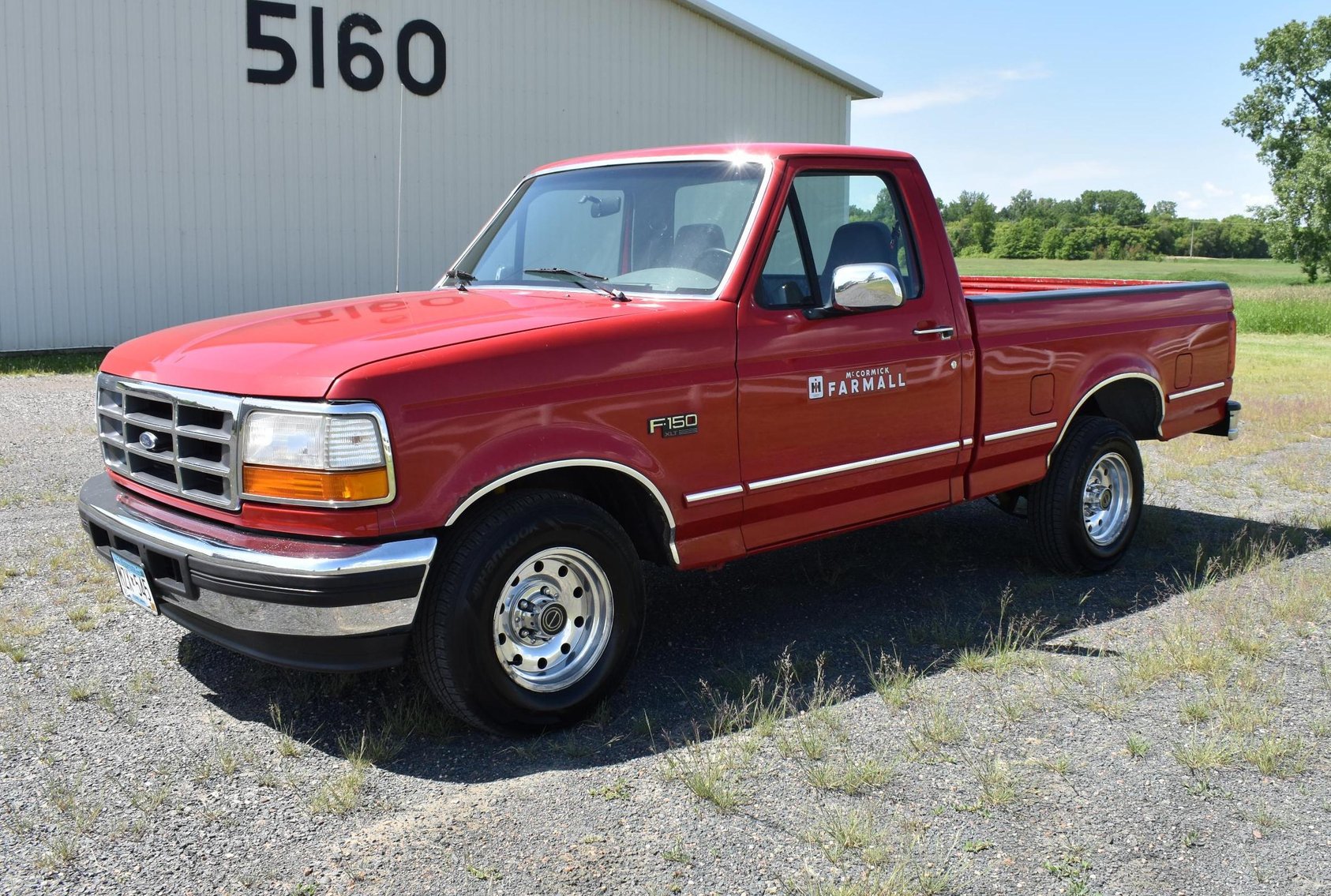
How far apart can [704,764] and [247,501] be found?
→ 1.68 metres

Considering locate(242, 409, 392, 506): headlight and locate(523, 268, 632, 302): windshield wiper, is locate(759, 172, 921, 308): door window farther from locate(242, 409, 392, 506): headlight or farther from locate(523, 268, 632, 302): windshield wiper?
locate(242, 409, 392, 506): headlight

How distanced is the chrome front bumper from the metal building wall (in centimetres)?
1290

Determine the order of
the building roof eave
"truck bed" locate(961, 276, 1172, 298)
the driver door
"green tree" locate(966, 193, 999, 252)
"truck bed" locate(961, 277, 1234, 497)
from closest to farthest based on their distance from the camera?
the driver door
"truck bed" locate(961, 277, 1234, 497)
"truck bed" locate(961, 276, 1172, 298)
the building roof eave
"green tree" locate(966, 193, 999, 252)

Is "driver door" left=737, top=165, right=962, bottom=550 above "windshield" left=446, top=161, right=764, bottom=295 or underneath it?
underneath

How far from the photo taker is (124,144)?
15023 millimetres

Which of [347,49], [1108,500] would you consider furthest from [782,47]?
[1108,500]

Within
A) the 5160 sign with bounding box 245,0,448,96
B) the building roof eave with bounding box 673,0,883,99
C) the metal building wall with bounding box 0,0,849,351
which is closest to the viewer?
the metal building wall with bounding box 0,0,849,351

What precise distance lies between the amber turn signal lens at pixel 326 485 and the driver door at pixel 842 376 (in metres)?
1.47

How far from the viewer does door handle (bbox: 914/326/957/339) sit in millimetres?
5113

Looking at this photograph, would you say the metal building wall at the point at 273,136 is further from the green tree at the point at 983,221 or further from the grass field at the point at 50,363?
the green tree at the point at 983,221

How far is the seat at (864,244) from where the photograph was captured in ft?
16.9

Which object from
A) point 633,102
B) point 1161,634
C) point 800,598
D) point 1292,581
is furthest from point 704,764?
point 633,102

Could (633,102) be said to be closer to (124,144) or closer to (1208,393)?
(124,144)

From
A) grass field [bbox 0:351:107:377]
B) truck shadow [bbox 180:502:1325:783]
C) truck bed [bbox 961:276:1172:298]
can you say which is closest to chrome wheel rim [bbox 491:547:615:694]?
truck shadow [bbox 180:502:1325:783]
